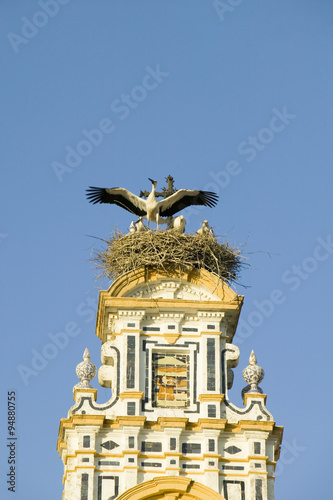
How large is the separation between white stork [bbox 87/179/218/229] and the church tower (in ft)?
6.56

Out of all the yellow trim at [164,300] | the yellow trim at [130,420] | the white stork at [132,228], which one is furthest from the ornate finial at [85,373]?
the white stork at [132,228]

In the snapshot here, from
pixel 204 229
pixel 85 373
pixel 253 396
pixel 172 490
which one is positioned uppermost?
pixel 204 229

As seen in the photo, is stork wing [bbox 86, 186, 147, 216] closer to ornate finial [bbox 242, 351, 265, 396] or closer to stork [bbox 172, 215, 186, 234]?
stork [bbox 172, 215, 186, 234]

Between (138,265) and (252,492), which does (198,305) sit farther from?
(252,492)

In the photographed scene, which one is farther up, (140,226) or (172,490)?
(140,226)

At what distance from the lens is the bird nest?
33156 mm

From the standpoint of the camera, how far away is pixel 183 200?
1373 inches

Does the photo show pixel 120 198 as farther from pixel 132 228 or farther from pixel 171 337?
pixel 171 337

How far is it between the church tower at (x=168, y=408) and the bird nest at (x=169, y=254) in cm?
20

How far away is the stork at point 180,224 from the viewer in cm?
3419

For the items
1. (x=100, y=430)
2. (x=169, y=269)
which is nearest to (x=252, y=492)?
(x=100, y=430)

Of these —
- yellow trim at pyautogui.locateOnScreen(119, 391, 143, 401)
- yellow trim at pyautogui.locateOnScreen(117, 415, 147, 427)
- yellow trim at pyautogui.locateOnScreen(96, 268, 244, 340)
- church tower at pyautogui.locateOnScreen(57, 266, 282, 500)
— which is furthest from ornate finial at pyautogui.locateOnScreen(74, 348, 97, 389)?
yellow trim at pyautogui.locateOnScreen(96, 268, 244, 340)

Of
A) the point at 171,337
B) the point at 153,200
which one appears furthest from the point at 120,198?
the point at 171,337

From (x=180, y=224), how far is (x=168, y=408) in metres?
4.71
